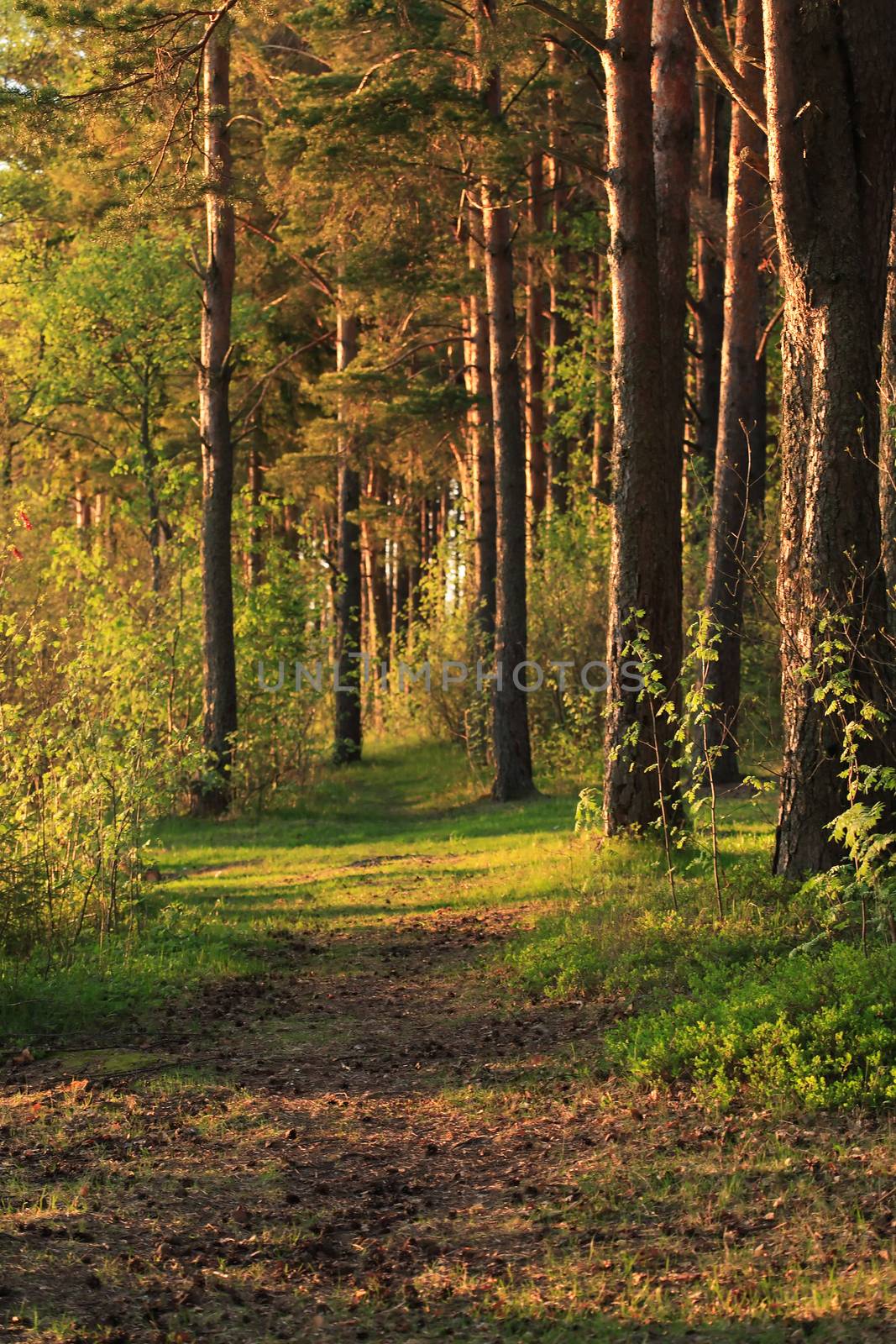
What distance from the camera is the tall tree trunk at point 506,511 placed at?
59.3 ft

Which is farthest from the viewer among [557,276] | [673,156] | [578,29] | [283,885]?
[557,276]

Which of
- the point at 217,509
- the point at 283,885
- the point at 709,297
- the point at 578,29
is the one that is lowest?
the point at 283,885

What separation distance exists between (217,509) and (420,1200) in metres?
14.5

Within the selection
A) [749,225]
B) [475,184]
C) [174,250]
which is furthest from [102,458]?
[749,225]

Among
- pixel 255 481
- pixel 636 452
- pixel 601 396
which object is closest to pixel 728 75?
pixel 636 452

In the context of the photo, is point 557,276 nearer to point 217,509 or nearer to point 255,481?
point 217,509

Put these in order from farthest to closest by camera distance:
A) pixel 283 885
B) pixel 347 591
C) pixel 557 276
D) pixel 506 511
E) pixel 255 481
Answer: pixel 255 481 < pixel 347 591 < pixel 557 276 < pixel 506 511 < pixel 283 885

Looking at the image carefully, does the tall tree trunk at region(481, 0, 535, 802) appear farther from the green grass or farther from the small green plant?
the small green plant

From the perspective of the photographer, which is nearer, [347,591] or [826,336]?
[826,336]

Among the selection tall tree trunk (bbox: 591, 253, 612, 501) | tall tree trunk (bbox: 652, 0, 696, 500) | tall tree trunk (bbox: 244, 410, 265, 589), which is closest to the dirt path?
tall tree trunk (bbox: 652, 0, 696, 500)

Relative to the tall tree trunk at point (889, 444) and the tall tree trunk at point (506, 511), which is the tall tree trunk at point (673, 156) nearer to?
the tall tree trunk at point (889, 444)

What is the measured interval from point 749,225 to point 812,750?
922cm

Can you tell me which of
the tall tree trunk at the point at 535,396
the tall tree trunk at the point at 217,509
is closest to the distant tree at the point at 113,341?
the tall tree trunk at the point at 535,396

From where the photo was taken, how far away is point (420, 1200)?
209 inches
